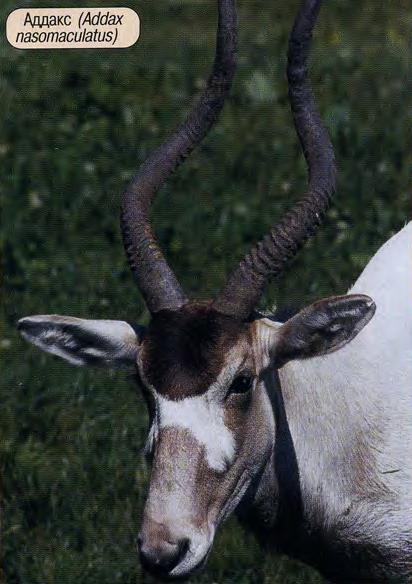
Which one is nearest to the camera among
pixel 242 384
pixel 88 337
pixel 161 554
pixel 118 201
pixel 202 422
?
pixel 161 554

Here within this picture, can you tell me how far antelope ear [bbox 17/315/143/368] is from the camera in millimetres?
5227

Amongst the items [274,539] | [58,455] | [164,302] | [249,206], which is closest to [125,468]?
[58,455]

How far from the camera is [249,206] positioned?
30.8 ft

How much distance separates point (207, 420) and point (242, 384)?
25 centimetres

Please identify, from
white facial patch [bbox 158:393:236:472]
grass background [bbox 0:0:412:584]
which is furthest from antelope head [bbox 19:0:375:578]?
grass background [bbox 0:0:412:584]

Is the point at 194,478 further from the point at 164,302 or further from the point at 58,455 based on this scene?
the point at 58,455

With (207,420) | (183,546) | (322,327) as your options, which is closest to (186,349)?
(207,420)

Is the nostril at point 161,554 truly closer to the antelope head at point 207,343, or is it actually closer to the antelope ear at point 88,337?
the antelope head at point 207,343

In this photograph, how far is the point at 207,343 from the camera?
4887 mm

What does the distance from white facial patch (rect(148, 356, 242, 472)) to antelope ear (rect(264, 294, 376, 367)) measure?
298 mm

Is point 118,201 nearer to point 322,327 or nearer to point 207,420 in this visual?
point 322,327

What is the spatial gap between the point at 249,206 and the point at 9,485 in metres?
3.08

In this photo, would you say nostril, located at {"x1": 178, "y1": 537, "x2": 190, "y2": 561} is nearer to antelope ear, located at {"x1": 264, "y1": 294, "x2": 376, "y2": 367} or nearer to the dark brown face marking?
the dark brown face marking

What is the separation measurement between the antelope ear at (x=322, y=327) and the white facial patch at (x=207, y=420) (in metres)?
0.30
